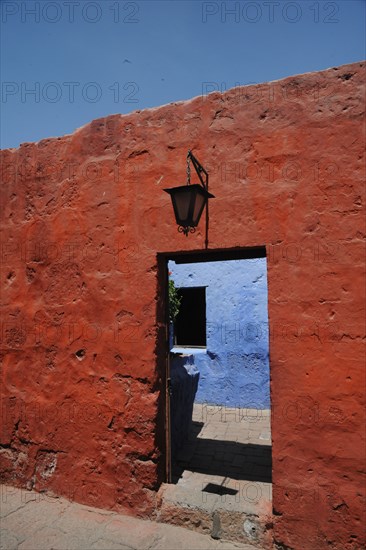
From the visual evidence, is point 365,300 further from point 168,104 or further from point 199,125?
point 168,104

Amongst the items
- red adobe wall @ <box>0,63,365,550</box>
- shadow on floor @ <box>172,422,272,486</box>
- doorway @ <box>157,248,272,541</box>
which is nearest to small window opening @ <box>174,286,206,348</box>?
doorway @ <box>157,248,272,541</box>

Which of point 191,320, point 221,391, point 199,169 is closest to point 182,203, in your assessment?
point 199,169

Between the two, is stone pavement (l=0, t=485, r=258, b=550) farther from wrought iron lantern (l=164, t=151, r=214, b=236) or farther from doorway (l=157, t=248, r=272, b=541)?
wrought iron lantern (l=164, t=151, r=214, b=236)

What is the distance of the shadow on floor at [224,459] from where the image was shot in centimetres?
420

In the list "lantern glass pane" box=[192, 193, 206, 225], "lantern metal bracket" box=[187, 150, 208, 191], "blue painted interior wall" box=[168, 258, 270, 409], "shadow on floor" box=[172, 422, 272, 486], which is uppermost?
"lantern metal bracket" box=[187, 150, 208, 191]

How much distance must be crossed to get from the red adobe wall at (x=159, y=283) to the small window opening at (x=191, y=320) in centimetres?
514

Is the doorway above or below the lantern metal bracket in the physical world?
below

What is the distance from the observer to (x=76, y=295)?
3824 mm

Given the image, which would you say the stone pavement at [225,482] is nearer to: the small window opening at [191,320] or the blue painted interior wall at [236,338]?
the blue painted interior wall at [236,338]

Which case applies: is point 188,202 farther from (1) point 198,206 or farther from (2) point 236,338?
(2) point 236,338

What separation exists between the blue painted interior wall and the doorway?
2 centimetres

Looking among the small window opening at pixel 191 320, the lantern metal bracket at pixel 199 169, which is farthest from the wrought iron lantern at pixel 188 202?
the small window opening at pixel 191 320

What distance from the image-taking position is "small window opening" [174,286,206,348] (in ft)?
29.4

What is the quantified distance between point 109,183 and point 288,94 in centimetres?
173
